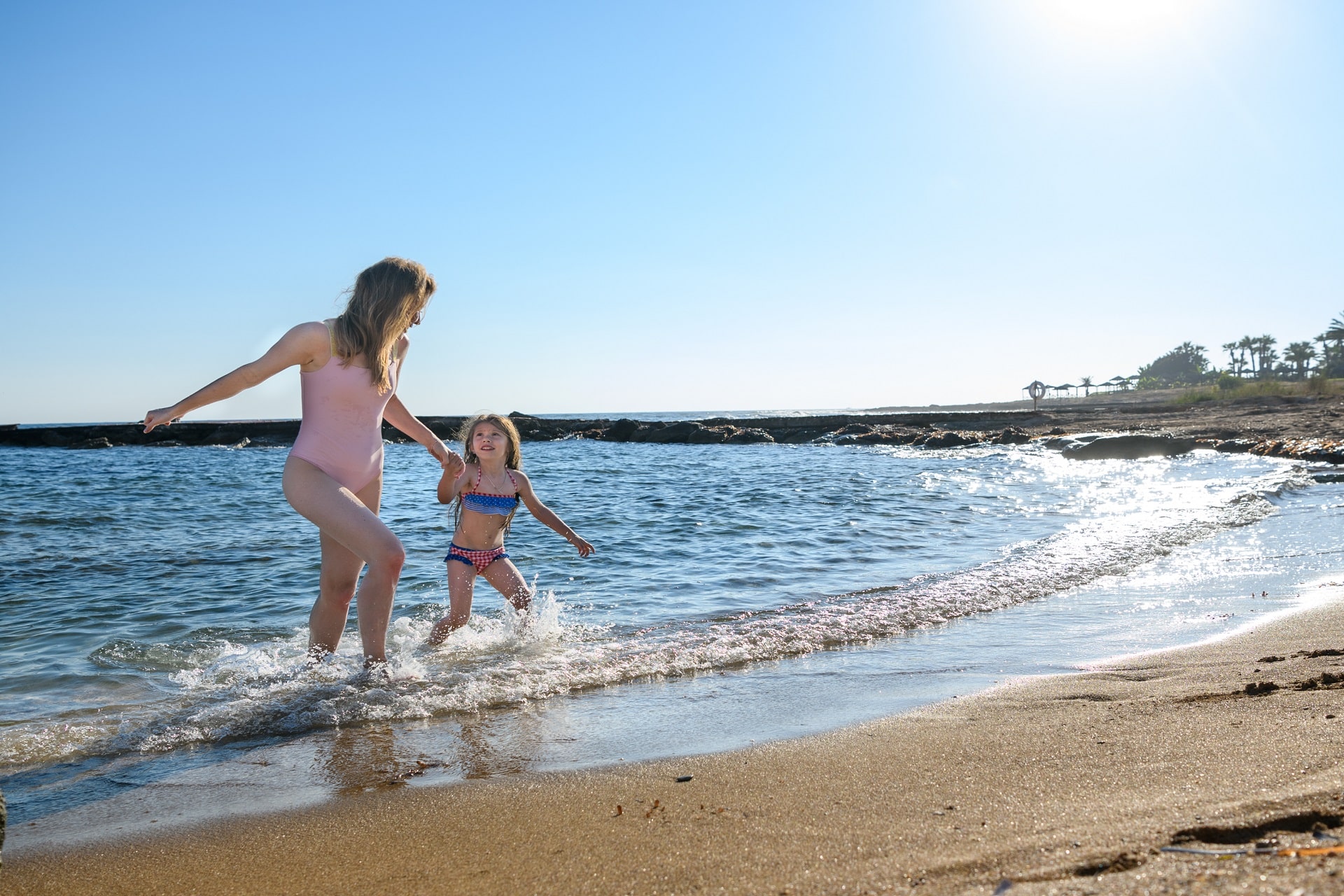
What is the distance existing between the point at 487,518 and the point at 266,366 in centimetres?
206

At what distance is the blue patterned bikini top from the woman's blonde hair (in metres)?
1.64

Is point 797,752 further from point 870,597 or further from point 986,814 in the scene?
point 870,597

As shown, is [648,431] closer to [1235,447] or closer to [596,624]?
[1235,447]

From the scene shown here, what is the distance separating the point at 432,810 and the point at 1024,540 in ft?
27.0

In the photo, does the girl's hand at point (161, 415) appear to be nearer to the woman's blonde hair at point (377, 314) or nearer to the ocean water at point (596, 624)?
the woman's blonde hair at point (377, 314)

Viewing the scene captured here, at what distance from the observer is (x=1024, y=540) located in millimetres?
9422

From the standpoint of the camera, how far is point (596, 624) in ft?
19.4

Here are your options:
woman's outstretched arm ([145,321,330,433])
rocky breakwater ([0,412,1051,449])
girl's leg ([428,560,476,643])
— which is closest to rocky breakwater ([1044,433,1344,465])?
rocky breakwater ([0,412,1051,449])

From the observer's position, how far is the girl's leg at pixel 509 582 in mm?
5441

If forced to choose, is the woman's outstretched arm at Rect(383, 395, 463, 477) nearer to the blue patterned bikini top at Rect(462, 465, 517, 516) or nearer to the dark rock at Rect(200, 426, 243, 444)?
the blue patterned bikini top at Rect(462, 465, 517, 516)

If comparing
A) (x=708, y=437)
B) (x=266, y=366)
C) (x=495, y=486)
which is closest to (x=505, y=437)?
(x=495, y=486)

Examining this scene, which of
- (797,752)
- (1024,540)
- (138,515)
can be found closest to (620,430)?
(138,515)

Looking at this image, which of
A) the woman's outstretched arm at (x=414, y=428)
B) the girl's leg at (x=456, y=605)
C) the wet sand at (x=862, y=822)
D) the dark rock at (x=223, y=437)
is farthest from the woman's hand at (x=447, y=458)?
the dark rock at (x=223, y=437)

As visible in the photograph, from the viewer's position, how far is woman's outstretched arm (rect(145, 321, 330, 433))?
3.51 meters
